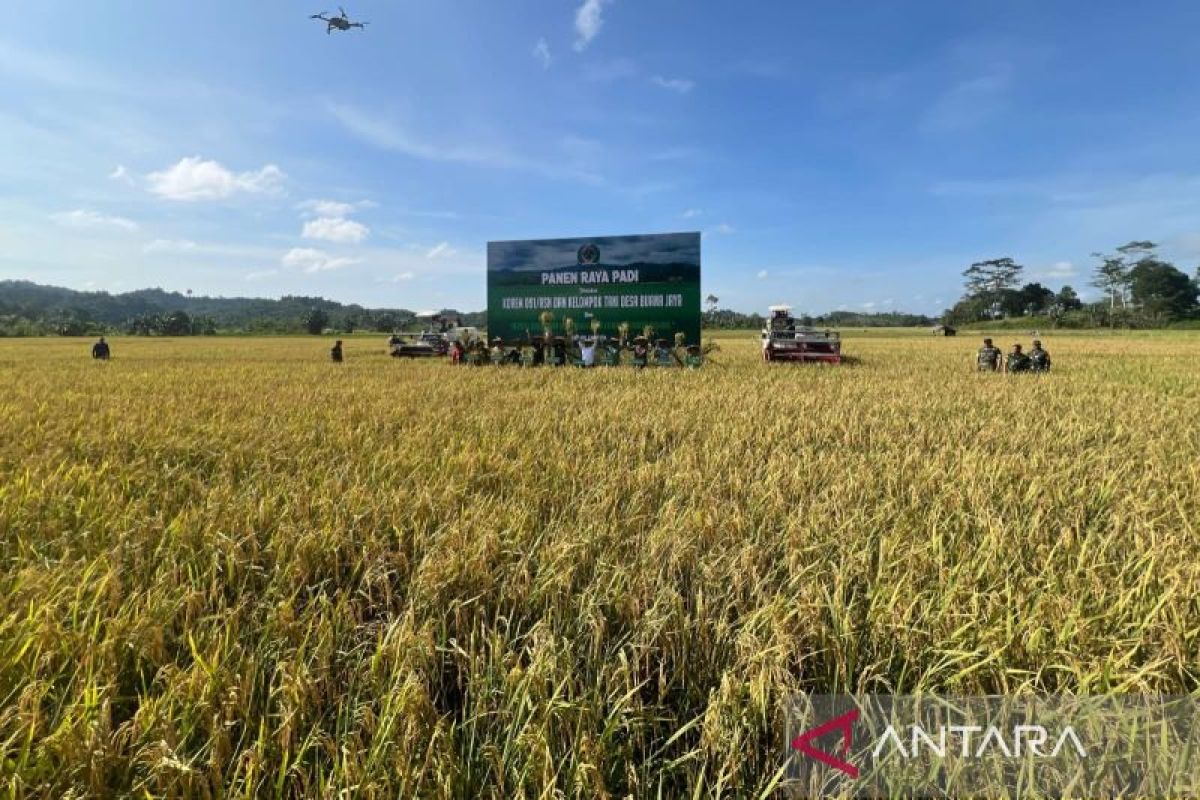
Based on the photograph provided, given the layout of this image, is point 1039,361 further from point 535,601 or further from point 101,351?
point 101,351

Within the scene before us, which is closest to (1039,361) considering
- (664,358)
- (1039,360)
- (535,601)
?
(1039,360)

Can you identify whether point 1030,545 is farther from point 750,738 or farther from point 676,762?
point 676,762

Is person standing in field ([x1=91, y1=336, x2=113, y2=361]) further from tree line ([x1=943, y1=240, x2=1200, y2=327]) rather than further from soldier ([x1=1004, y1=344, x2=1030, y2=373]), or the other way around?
tree line ([x1=943, y1=240, x2=1200, y2=327])

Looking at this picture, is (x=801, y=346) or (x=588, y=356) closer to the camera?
(x=588, y=356)

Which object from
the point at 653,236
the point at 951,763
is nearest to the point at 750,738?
the point at 951,763

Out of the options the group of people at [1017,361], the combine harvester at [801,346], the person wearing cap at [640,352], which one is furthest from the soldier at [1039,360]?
the person wearing cap at [640,352]

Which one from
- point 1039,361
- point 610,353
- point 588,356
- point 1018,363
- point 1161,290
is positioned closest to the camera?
point 1018,363

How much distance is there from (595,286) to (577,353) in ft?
7.60

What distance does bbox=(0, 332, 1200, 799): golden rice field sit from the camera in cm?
133

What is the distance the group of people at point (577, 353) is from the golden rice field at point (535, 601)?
11722 mm

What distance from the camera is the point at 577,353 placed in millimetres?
17703

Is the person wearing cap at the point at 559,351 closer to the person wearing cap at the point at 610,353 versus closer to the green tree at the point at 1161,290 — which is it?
the person wearing cap at the point at 610,353

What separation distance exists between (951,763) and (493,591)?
1.54m

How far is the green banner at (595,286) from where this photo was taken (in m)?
17.6
